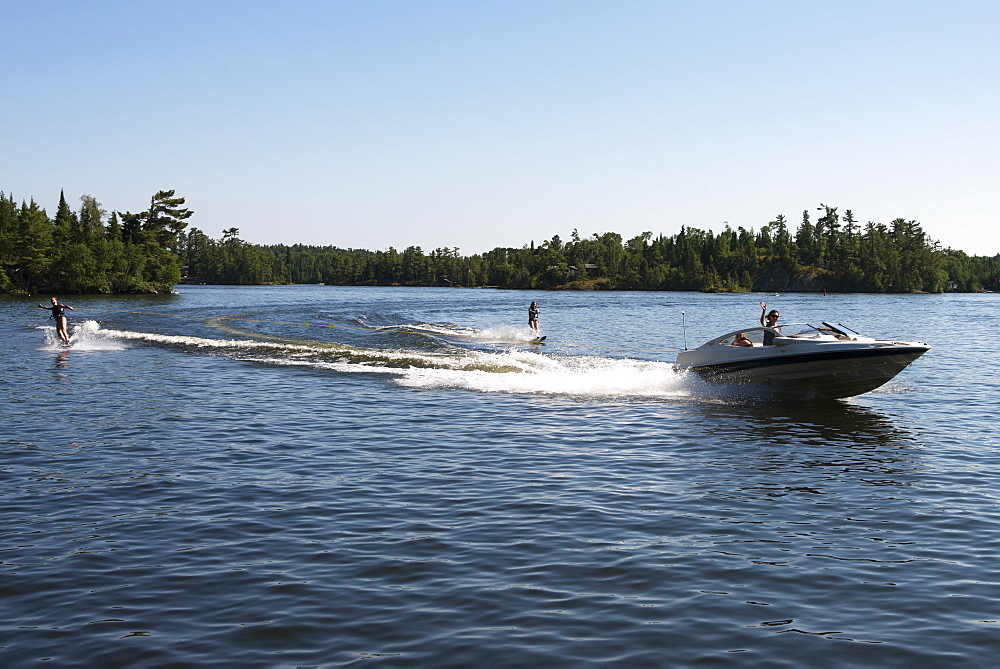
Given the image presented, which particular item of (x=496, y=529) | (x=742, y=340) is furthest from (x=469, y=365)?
(x=496, y=529)

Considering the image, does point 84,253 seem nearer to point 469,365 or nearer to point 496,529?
point 469,365

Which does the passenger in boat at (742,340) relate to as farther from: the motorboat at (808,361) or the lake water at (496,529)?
the lake water at (496,529)

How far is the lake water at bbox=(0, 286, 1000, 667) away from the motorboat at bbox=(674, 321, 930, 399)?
0.62m

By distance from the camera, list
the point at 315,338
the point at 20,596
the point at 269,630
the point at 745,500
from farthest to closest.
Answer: the point at 315,338 < the point at 745,500 < the point at 20,596 < the point at 269,630

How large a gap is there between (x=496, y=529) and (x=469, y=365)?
19.8m

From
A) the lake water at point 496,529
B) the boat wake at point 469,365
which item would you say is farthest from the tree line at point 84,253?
the lake water at point 496,529

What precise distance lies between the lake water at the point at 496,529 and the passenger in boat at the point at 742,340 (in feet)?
5.40

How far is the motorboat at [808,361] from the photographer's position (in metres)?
20.4

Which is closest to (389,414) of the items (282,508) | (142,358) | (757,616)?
(282,508)

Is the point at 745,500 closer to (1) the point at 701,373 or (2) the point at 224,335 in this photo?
(1) the point at 701,373

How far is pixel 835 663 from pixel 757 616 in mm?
1016

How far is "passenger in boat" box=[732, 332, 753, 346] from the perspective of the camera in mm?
22234

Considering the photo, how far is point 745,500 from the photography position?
12.0m

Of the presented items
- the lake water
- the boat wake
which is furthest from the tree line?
the lake water
